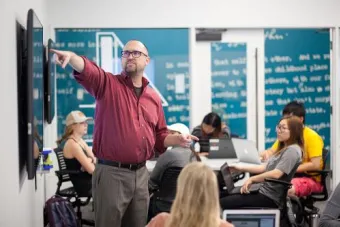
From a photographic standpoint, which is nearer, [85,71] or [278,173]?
[85,71]

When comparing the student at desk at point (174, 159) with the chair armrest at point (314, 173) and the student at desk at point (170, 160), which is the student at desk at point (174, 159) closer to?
the student at desk at point (170, 160)

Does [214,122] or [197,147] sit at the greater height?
[214,122]

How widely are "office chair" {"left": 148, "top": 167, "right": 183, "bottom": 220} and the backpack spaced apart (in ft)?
2.22

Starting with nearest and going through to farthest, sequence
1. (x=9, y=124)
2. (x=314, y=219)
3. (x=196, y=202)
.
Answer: (x=196, y=202), (x=9, y=124), (x=314, y=219)

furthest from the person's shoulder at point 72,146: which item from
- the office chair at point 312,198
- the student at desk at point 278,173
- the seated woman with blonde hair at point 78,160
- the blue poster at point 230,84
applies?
the blue poster at point 230,84

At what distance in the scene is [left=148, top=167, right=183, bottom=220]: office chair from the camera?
4.42m

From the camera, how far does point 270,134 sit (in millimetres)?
7117

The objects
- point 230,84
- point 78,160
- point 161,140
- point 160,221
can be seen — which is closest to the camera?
point 160,221

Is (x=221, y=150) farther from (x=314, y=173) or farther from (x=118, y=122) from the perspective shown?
(x=118, y=122)

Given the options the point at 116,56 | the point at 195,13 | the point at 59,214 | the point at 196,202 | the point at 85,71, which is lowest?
the point at 59,214

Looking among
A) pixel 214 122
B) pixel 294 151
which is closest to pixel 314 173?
pixel 294 151

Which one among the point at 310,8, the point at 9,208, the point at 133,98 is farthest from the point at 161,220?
the point at 310,8

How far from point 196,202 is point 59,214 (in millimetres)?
2639

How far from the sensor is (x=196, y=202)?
7.43ft
